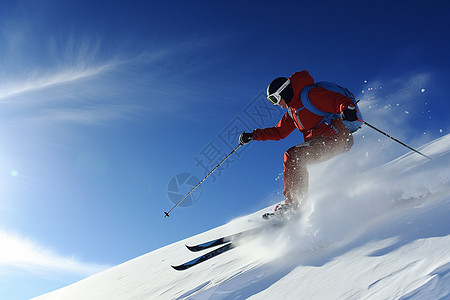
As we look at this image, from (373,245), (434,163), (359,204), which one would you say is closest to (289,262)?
(373,245)

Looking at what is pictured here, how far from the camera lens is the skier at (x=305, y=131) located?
451 cm

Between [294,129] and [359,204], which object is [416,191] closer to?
[359,204]

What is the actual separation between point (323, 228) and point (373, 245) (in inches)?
42.5

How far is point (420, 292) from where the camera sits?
1417mm

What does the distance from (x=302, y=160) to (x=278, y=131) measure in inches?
53.9

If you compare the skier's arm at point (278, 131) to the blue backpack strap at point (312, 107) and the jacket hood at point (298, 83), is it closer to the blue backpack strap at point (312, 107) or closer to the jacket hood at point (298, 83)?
the jacket hood at point (298, 83)

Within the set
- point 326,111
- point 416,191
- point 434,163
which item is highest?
point 326,111

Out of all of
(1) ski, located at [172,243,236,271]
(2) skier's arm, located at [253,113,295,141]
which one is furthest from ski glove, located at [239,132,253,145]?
(1) ski, located at [172,243,236,271]

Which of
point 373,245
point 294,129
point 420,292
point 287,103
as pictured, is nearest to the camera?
point 420,292

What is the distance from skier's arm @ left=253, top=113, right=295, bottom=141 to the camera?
18.7 feet

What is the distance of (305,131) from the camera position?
5.03 metres

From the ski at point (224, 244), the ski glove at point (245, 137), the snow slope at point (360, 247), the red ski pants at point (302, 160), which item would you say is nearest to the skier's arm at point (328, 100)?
the red ski pants at point (302, 160)

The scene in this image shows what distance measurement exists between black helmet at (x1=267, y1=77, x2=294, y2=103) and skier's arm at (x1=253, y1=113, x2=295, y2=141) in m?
0.82

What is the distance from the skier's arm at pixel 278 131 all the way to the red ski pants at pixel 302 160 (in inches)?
43.3
